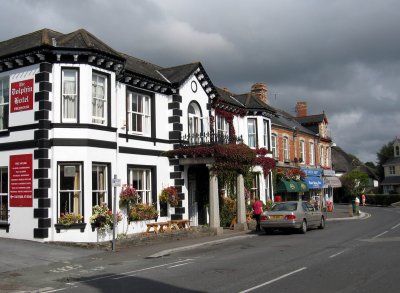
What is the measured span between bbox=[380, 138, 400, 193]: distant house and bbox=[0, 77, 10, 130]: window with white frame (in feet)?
240

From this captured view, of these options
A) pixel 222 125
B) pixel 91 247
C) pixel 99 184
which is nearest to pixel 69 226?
pixel 91 247

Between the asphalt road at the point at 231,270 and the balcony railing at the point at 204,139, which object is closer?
the asphalt road at the point at 231,270

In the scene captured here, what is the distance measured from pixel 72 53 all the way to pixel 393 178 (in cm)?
7605

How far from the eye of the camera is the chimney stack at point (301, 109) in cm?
5234

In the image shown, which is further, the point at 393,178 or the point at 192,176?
the point at 393,178

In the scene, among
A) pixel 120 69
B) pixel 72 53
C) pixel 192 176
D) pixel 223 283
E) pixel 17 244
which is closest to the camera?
pixel 223 283

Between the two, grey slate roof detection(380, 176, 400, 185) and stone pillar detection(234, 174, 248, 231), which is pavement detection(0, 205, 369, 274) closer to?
stone pillar detection(234, 174, 248, 231)

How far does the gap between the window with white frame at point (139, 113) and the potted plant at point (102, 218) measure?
4206mm

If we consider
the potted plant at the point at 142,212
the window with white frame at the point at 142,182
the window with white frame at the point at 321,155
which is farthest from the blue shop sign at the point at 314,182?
the potted plant at the point at 142,212

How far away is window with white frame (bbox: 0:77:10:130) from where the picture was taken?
18.6 metres

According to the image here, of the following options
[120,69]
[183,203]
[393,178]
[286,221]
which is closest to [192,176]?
[183,203]

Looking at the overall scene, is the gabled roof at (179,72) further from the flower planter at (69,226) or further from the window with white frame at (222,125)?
the flower planter at (69,226)

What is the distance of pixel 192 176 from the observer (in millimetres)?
23906

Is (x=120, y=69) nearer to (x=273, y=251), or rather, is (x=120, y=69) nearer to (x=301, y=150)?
(x=273, y=251)
